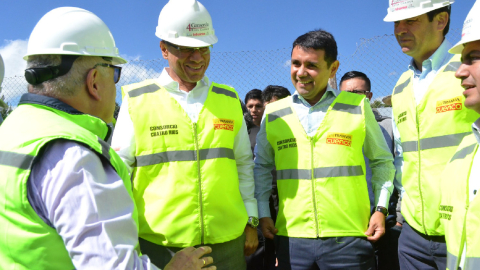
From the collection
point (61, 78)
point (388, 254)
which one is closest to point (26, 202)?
point (61, 78)

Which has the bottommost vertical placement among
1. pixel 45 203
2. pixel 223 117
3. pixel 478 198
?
pixel 478 198

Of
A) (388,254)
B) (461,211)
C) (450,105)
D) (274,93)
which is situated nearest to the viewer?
(461,211)

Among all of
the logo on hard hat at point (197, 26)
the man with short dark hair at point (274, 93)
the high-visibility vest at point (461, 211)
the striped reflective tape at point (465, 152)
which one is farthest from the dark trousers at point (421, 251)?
the man with short dark hair at point (274, 93)

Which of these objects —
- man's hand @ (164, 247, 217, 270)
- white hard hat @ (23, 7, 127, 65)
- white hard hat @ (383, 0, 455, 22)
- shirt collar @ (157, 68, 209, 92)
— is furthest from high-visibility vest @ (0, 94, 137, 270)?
white hard hat @ (383, 0, 455, 22)

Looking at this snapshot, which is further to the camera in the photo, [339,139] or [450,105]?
[339,139]

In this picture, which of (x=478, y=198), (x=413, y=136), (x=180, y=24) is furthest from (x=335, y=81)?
(x=478, y=198)

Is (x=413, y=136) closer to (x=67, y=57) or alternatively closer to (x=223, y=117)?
(x=223, y=117)

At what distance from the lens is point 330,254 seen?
2547mm

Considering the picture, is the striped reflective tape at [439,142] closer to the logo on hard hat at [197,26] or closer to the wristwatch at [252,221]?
the wristwatch at [252,221]

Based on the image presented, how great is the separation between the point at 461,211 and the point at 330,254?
110 centimetres

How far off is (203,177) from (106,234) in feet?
4.23

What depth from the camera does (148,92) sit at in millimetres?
2594

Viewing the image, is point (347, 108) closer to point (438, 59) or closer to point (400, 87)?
point (400, 87)

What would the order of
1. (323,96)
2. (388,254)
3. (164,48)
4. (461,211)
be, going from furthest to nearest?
(388,254), (323,96), (164,48), (461,211)
